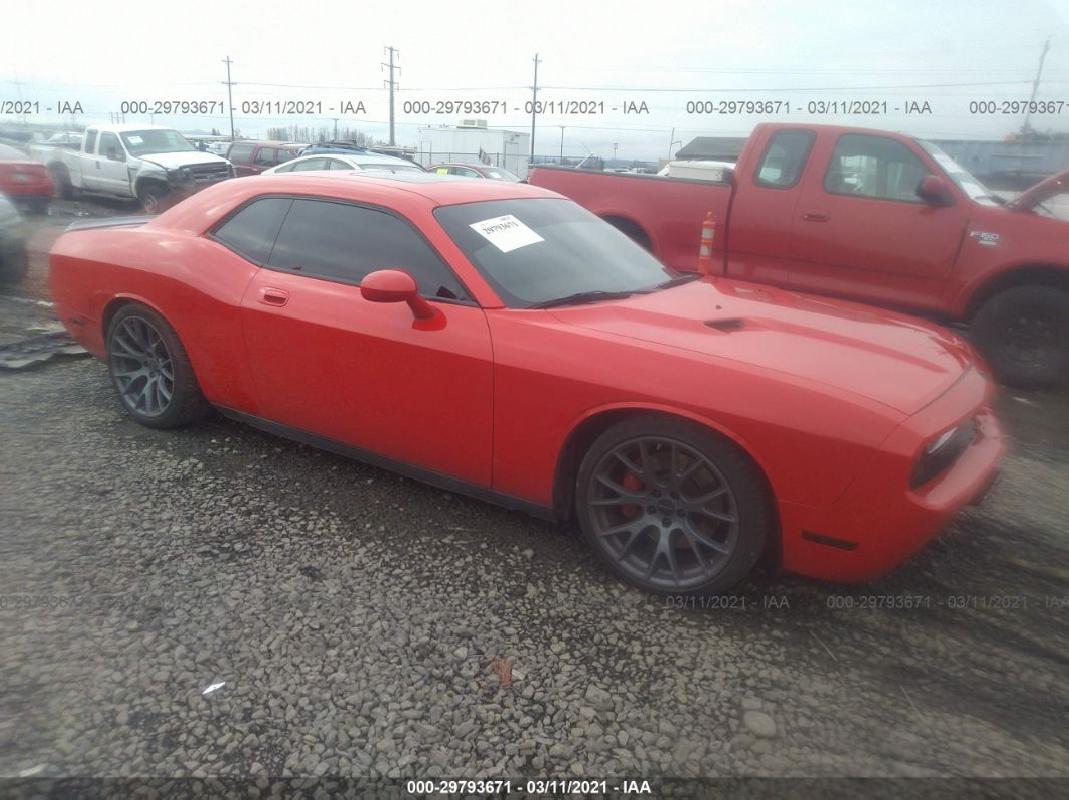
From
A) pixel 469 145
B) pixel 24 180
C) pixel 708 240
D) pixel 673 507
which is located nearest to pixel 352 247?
pixel 673 507

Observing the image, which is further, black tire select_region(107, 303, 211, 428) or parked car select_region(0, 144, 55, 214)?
parked car select_region(0, 144, 55, 214)

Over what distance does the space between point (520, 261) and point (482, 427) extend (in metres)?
0.75

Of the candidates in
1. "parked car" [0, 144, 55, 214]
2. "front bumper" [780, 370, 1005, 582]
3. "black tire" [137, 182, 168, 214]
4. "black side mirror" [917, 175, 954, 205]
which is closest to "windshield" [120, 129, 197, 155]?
"black tire" [137, 182, 168, 214]

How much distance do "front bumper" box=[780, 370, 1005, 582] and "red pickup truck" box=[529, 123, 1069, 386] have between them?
3364 mm

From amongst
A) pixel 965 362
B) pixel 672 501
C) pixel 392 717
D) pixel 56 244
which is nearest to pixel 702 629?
pixel 672 501

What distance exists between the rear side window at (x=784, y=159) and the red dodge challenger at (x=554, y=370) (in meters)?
2.83

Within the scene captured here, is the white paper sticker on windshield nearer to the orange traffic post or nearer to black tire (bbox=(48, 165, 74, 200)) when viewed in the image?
the orange traffic post

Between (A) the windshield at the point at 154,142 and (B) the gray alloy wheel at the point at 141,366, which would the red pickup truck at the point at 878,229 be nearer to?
(B) the gray alloy wheel at the point at 141,366

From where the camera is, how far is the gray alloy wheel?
12.4 feet

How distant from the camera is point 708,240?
6113 mm

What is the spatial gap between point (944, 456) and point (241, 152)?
1862 cm

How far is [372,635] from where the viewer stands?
2387 mm

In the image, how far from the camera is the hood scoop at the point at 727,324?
9.02 feet

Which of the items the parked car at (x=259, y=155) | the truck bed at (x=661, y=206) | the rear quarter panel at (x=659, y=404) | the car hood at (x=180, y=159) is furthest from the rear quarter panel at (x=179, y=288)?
the parked car at (x=259, y=155)
